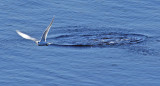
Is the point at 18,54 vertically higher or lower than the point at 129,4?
lower

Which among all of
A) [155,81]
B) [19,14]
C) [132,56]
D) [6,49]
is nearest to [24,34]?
[6,49]

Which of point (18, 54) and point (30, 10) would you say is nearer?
point (18, 54)

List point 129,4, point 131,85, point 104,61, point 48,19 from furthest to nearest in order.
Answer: point 129,4 → point 48,19 → point 104,61 → point 131,85

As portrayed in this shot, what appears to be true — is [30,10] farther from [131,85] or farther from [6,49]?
[131,85]

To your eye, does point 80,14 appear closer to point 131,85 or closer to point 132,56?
point 132,56

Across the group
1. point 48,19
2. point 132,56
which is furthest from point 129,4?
point 132,56

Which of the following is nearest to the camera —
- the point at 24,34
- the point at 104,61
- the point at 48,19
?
the point at 104,61
